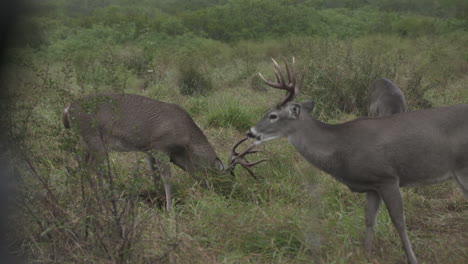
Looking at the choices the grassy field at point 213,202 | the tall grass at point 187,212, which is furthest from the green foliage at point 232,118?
the tall grass at point 187,212

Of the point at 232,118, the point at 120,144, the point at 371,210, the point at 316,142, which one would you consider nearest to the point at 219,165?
the point at 120,144

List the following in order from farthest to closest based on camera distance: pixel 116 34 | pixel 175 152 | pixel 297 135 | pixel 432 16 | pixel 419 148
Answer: pixel 432 16 < pixel 116 34 < pixel 175 152 < pixel 297 135 < pixel 419 148

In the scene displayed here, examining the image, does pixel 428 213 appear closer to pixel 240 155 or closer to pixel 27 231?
pixel 240 155

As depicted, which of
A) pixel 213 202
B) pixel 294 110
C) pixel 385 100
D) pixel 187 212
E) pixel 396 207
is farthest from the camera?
pixel 385 100

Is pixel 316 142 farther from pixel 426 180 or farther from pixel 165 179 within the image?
pixel 165 179

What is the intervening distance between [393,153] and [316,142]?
2.33ft

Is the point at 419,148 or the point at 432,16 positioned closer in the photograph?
the point at 419,148

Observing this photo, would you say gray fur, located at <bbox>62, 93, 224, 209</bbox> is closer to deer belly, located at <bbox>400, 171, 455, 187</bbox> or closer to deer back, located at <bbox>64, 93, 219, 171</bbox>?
deer back, located at <bbox>64, 93, 219, 171</bbox>

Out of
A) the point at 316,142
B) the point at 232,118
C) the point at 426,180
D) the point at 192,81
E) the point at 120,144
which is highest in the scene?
the point at 316,142

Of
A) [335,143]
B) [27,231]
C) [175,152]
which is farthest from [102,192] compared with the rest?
[175,152]

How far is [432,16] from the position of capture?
105 ft

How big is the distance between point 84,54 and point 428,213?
15.0 metres

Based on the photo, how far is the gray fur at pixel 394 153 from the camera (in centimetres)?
457

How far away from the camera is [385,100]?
7.54 metres
